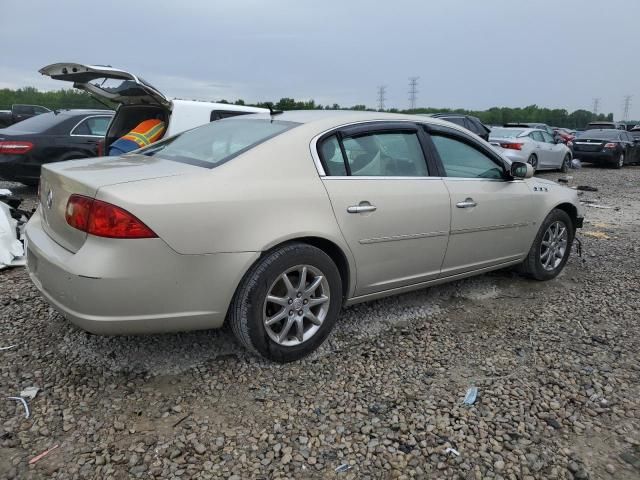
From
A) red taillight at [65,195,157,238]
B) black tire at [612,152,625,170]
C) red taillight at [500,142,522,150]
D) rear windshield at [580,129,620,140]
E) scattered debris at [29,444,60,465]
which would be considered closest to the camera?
scattered debris at [29,444,60,465]

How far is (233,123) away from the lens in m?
3.74

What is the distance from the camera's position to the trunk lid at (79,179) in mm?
2639

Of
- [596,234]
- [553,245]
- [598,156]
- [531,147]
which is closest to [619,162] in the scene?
[598,156]

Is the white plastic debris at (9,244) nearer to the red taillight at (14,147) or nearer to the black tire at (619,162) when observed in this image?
the red taillight at (14,147)

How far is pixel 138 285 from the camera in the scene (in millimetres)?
2502

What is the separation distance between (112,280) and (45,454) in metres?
0.81

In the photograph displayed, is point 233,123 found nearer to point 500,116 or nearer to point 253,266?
point 253,266

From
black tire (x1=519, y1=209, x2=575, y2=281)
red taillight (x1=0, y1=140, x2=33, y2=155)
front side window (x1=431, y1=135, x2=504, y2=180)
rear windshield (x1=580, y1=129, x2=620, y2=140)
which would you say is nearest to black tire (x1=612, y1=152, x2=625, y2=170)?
rear windshield (x1=580, y1=129, x2=620, y2=140)

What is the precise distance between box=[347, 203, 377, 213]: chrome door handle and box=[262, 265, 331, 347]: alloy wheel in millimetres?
431

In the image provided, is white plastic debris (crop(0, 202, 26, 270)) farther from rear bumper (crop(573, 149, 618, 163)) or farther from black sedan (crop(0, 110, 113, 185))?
rear bumper (crop(573, 149, 618, 163))

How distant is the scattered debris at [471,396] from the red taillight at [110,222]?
1.86m

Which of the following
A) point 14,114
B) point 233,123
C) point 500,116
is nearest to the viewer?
point 233,123

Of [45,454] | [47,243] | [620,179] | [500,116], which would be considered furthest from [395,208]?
[500,116]

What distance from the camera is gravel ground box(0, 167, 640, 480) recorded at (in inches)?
90.2
